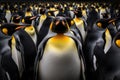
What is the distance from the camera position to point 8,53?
450cm

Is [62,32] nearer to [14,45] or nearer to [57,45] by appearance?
[57,45]

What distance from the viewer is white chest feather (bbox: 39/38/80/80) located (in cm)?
393

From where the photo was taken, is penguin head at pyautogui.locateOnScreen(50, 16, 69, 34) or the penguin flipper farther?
the penguin flipper

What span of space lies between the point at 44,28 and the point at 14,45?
229 cm

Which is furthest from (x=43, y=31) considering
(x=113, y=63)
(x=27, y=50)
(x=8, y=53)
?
(x=113, y=63)

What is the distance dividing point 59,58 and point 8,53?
91cm

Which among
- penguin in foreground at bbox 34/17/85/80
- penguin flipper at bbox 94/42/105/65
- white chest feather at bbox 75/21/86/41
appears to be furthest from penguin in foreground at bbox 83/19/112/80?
penguin in foreground at bbox 34/17/85/80

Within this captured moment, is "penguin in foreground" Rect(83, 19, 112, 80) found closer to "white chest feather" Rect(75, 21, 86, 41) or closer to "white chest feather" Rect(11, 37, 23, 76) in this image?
"white chest feather" Rect(75, 21, 86, 41)

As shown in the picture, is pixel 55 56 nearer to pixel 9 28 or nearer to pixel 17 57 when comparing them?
pixel 17 57

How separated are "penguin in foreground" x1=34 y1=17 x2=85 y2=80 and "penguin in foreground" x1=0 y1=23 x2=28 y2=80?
55cm

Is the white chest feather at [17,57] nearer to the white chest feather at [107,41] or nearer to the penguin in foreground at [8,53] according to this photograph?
the penguin in foreground at [8,53]

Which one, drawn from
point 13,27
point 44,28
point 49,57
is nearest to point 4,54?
point 13,27

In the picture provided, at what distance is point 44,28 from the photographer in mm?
6922

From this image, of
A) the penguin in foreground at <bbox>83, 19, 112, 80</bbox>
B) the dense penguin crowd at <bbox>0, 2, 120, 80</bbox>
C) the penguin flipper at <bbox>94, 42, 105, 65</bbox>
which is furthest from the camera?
the penguin in foreground at <bbox>83, 19, 112, 80</bbox>
